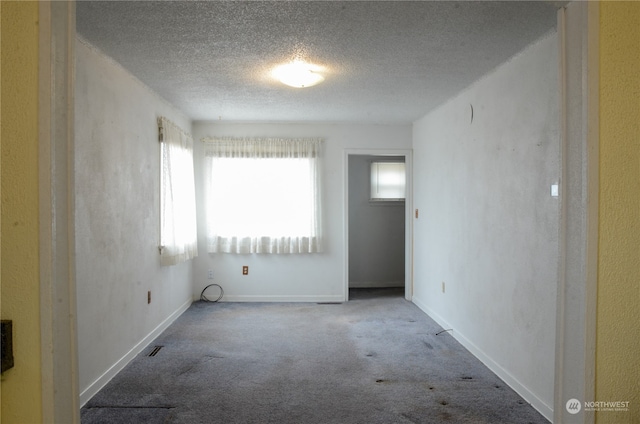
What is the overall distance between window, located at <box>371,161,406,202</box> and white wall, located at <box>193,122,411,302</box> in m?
1.10

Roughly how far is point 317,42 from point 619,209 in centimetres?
204

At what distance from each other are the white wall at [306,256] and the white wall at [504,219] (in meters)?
1.27

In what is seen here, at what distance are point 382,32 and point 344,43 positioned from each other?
0.29 m

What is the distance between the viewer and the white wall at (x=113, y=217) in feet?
8.73

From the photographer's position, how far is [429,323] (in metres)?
4.53

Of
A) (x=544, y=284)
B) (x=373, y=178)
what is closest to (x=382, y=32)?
(x=544, y=284)

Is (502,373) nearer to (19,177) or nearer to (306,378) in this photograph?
(306,378)

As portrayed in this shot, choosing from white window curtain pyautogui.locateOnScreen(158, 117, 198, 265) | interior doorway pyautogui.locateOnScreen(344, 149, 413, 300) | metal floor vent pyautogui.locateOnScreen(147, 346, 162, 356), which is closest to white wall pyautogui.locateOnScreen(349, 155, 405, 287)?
interior doorway pyautogui.locateOnScreen(344, 149, 413, 300)

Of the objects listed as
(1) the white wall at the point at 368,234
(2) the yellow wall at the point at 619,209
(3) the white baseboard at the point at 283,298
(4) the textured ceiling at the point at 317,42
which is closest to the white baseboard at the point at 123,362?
(3) the white baseboard at the point at 283,298

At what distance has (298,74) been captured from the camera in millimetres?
3293

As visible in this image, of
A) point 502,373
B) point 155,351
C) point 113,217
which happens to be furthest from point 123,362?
point 502,373

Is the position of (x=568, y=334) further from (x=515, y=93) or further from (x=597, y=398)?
(x=515, y=93)

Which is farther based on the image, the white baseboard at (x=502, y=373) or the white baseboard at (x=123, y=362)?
the white baseboard at (x=123, y=362)

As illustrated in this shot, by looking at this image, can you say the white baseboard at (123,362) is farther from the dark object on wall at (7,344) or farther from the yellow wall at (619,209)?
the yellow wall at (619,209)
